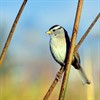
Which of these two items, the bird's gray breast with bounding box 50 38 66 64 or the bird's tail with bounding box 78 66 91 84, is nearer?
the bird's tail with bounding box 78 66 91 84

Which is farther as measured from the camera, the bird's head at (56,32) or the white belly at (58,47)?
the bird's head at (56,32)

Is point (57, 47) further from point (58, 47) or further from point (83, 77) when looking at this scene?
point (83, 77)

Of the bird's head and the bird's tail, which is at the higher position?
the bird's head

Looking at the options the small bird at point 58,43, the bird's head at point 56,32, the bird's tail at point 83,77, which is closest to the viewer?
the bird's tail at point 83,77

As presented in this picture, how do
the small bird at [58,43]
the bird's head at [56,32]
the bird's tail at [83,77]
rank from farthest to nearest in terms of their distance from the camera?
the bird's head at [56,32] → the small bird at [58,43] → the bird's tail at [83,77]

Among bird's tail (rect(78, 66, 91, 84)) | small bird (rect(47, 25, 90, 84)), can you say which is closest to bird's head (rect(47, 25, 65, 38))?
small bird (rect(47, 25, 90, 84))

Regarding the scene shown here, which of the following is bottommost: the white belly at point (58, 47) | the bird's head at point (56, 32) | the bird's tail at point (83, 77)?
the bird's tail at point (83, 77)

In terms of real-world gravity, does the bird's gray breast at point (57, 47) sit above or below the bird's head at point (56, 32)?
below

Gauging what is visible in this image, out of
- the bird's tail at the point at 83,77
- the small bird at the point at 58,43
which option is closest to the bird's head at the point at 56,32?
the small bird at the point at 58,43

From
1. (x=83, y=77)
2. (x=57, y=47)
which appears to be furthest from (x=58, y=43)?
(x=83, y=77)

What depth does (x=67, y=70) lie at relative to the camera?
509mm

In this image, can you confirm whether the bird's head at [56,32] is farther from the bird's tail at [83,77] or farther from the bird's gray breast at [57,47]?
the bird's tail at [83,77]

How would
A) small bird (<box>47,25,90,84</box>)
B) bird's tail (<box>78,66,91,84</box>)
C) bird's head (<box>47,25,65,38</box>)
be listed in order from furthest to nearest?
bird's head (<box>47,25,65,38</box>) → small bird (<box>47,25,90,84</box>) → bird's tail (<box>78,66,91,84</box>)

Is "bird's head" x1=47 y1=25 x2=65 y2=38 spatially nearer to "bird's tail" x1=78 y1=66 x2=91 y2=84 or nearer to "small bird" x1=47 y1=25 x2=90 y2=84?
"small bird" x1=47 y1=25 x2=90 y2=84
